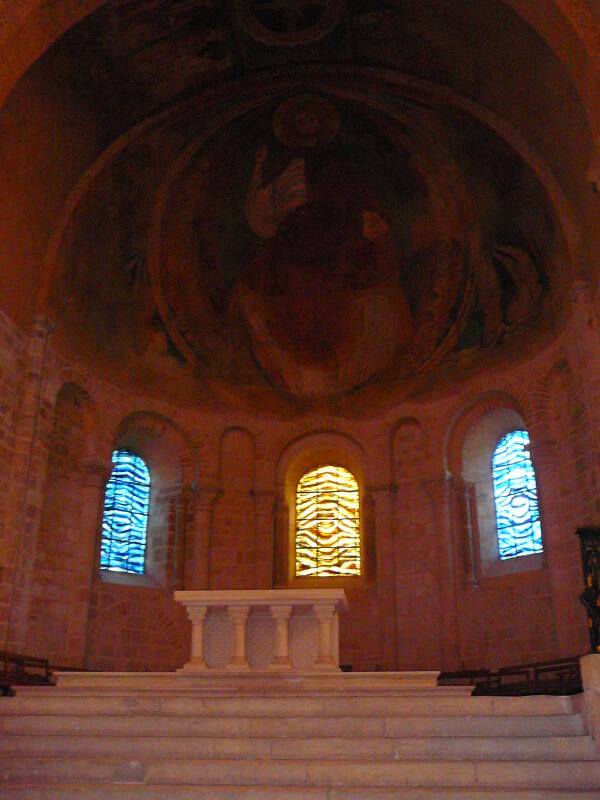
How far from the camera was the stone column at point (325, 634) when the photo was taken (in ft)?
35.8

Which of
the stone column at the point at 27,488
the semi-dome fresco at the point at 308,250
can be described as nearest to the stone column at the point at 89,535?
the stone column at the point at 27,488

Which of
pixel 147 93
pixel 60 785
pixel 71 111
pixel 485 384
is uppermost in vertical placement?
pixel 147 93

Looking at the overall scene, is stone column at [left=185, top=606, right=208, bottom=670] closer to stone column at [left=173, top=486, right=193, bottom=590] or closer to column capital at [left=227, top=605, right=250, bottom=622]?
column capital at [left=227, top=605, right=250, bottom=622]

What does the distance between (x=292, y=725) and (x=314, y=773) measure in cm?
90

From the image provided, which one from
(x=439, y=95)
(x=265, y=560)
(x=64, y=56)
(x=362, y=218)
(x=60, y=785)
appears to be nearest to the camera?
(x=60, y=785)

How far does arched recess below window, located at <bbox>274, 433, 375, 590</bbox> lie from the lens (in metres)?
17.3

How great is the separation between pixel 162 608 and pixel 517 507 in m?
6.95

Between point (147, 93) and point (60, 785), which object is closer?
point (60, 785)

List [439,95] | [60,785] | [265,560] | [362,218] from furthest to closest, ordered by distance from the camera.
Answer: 1. [362,218]
2. [265,560]
3. [439,95]
4. [60,785]

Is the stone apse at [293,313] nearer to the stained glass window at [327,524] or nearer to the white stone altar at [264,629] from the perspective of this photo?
the stained glass window at [327,524]

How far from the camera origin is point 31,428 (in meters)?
14.4

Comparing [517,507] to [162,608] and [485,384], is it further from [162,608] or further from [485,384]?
[162,608]

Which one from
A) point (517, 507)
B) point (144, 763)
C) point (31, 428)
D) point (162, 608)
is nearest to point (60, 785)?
point (144, 763)

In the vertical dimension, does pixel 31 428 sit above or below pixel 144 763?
above
